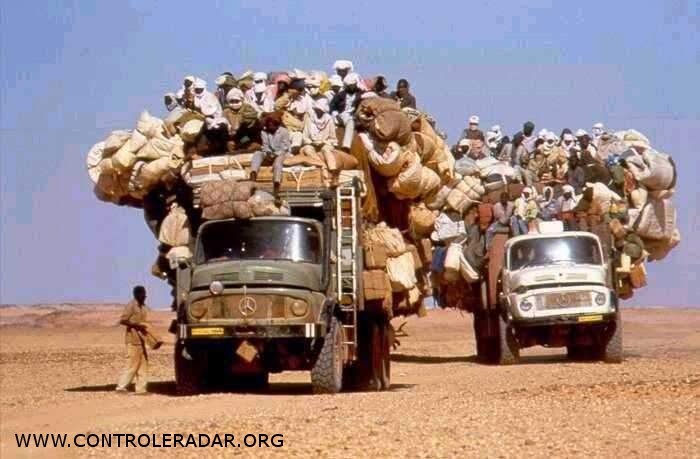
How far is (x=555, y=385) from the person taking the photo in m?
20.9

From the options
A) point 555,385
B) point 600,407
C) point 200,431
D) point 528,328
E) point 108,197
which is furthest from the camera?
point 528,328

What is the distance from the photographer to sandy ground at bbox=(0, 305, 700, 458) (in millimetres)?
13336

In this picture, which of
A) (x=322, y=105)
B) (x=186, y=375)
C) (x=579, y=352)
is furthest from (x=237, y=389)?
(x=579, y=352)

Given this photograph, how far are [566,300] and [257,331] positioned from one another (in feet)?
30.6

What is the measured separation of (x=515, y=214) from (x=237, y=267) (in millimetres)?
10839

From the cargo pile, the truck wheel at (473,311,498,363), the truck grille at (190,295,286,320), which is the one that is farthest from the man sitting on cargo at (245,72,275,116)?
the truck wheel at (473,311,498,363)

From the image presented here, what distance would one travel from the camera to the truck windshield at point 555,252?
90.7ft

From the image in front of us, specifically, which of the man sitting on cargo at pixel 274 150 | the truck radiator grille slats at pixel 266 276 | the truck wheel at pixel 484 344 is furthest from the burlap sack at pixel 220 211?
the truck wheel at pixel 484 344

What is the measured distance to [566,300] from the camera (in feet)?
88.9

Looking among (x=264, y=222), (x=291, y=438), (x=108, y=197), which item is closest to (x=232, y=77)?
(x=108, y=197)

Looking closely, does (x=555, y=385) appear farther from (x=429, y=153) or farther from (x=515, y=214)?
(x=515, y=214)

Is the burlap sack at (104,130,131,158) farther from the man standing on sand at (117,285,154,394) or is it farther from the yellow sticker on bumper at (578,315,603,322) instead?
the yellow sticker on bumper at (578,315,603,322)

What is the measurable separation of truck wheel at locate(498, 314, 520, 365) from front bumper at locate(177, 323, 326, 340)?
9899mm

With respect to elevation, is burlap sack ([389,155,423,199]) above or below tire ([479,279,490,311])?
above
